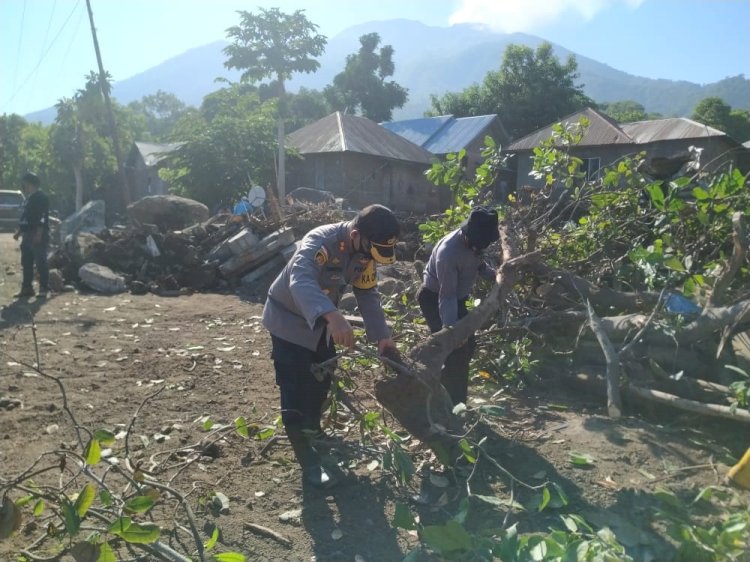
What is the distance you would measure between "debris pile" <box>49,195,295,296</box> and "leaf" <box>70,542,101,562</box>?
761 centimetres

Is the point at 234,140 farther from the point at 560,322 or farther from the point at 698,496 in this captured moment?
the point at 698,496

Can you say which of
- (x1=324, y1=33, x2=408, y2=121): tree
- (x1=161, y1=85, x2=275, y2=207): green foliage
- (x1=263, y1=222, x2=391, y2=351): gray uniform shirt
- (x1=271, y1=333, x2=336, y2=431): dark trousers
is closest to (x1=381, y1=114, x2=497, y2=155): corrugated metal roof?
(x1=161, y1=85, x2=275, y2=207): green foliage

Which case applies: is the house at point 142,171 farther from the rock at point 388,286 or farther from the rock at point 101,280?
the rock at point 388,286

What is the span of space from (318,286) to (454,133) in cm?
2748

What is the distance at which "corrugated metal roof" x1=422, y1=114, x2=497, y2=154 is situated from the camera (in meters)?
27.8

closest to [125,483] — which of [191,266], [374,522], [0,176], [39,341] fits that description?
[374,522]

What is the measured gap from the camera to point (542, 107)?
112ft

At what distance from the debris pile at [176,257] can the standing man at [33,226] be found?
3.05ft

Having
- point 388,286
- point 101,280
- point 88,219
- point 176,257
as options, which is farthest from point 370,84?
point 388,286

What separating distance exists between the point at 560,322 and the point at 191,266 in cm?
719

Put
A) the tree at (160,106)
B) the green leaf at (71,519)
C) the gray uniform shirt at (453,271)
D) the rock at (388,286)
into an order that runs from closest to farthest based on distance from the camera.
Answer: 1. the green leaf at (71,519)
2. the gray uniform shirt at (453,271)
3. the rock at (388,286)
4. the tree at (160,106)

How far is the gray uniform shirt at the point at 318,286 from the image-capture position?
2.79 meters

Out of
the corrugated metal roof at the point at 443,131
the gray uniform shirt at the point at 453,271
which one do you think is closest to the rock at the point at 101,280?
the gray uniform shirt at the point at 453,271

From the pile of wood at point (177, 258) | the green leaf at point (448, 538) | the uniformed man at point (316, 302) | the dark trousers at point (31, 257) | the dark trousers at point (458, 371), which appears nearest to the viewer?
the green leaf at point (448, 538)
